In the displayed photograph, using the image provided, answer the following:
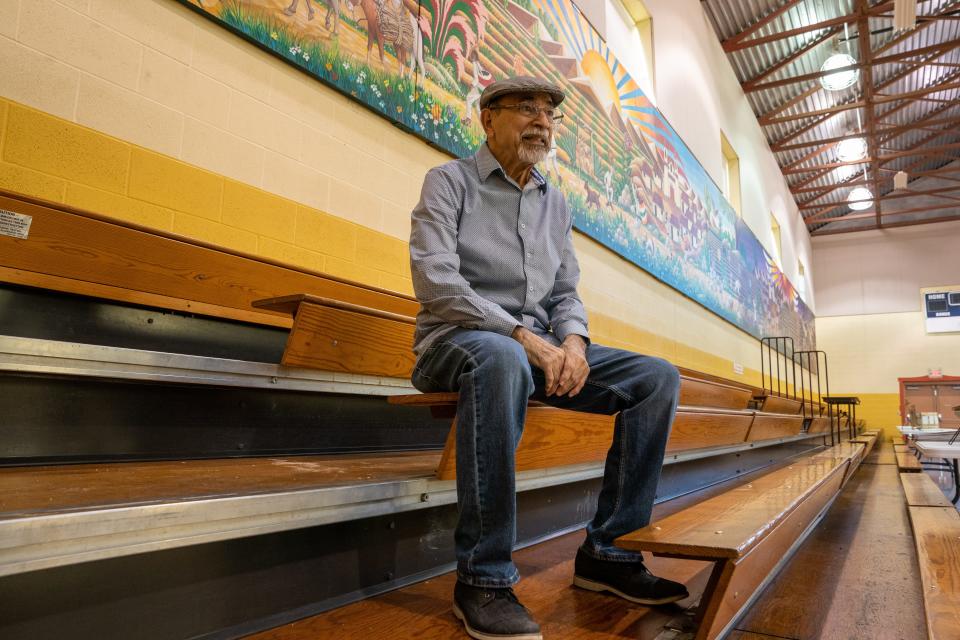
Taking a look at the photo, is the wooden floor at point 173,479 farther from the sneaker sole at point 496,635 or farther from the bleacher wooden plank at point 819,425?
the bleacher wooden plank at point 819,425

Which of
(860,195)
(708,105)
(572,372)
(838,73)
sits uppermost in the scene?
(838,73)

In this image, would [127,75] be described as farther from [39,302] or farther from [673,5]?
[673,5]

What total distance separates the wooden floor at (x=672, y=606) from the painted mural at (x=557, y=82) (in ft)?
5.67

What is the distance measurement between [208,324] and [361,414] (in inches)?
20.1

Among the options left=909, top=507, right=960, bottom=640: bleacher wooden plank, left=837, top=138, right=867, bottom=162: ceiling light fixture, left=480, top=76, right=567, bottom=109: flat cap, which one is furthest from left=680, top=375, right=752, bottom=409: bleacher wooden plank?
left=837, top=138, right=867, bottom=162: ceiling light fixture

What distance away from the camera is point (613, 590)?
4.27 ft

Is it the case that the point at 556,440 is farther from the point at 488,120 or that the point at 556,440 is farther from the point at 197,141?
the point at 197,141

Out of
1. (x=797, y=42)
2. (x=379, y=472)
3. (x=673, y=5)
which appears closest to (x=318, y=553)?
(x=379, y=472)

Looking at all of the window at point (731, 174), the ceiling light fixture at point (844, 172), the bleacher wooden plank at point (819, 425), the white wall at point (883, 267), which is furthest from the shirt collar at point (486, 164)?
the white wall at point (883, 267)

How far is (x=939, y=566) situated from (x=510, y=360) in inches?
50.3

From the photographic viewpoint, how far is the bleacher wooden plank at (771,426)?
389cm

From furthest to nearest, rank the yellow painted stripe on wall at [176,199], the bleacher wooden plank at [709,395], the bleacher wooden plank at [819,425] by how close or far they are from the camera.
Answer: the bleacher wooden plank at [819,425] → the bleacher wooden plank at [709,395] → the yellow painted stripe on wall at [176,199]

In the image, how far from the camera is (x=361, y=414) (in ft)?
6.10

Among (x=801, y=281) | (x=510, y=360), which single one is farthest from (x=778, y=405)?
(x=801, y=281)
